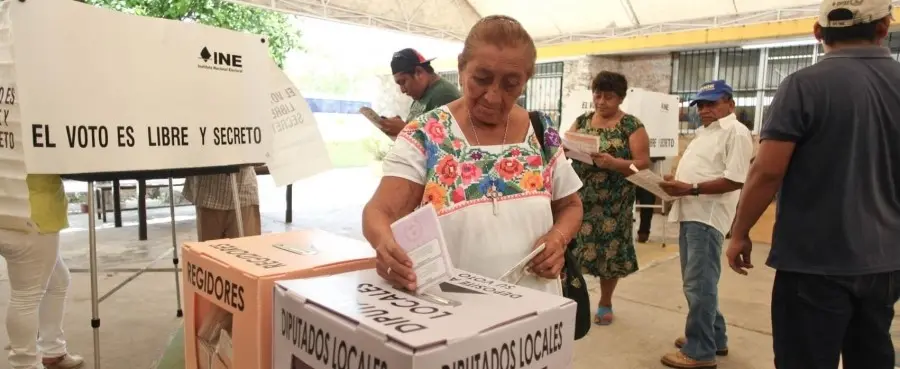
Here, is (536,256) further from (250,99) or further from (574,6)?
(574,6)

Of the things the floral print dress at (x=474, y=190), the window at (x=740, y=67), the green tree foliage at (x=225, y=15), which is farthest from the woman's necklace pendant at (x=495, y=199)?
the window at (x=740, y=67)

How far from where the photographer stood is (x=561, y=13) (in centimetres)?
907

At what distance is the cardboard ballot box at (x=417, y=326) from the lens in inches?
31.3

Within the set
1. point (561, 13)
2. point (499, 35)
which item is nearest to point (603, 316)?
point (499, 35)

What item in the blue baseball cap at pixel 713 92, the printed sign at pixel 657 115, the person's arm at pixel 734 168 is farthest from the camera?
the printed sign at pixel 657 115

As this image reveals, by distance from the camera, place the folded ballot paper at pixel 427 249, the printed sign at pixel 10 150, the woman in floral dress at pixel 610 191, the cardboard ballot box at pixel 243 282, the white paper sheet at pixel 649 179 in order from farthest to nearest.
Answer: the woman in floral dress at pixel 610 191
the white paper sheet at pixel 649 179
the printed sign at pixel 10 150
the cardboard ballot box at pixel 243 282
the folded ballot paper at pixel 427 249

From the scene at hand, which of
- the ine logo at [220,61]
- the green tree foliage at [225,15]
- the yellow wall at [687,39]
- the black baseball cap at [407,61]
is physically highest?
the green tree foliage at [225,15]

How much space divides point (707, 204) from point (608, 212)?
0.63m

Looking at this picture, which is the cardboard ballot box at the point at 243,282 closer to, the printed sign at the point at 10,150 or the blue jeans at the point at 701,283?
the printed sign at the point at 10,150

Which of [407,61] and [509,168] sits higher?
[407,61]

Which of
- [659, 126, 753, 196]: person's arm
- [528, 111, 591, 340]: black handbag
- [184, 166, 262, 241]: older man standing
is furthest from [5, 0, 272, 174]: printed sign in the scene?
[659, 126, 753, 196]: person's arm

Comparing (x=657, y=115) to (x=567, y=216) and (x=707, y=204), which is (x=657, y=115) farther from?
(x=567, y=216)

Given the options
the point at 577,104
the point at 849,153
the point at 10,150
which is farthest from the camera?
the point at 577,104

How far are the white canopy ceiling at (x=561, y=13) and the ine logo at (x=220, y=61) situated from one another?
17.4 ft
